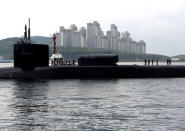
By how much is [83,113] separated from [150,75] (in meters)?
26.8

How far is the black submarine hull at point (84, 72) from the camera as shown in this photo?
140 feet

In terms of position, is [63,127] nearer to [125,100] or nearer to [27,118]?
[27,118]

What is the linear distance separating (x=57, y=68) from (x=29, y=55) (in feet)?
12.1

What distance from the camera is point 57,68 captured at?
43.4 meters

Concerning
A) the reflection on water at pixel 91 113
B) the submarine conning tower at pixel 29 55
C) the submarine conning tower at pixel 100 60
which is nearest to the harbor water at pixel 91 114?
the reflection on water at pixel 91 113

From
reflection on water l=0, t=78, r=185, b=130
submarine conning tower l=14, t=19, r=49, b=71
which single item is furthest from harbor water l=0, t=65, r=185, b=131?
submarine conning tower l=14, t=19, r=49, b=71

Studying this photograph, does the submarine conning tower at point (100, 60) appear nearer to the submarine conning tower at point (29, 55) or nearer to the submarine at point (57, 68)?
the submarine at point (57, 68)

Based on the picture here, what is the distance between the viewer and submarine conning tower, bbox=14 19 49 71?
41875mm

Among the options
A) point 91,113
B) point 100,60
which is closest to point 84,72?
point 100,60

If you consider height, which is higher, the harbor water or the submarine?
the submarine

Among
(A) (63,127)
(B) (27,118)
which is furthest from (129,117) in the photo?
(B) (27,118)

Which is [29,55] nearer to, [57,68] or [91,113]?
[57,68]

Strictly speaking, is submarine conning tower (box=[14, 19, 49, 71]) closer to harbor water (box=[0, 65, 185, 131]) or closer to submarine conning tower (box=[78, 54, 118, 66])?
submarine conning tower (box=[78, 54, 118, 66])

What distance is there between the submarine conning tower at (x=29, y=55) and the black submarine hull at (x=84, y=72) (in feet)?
2.31
